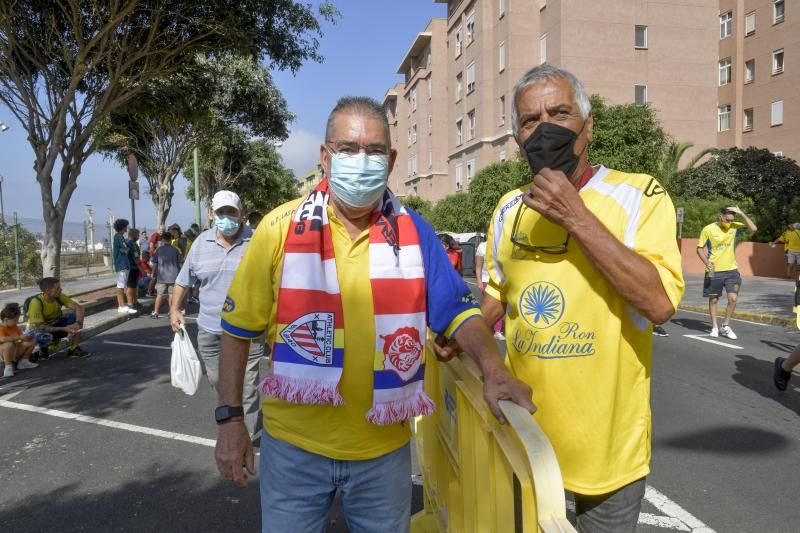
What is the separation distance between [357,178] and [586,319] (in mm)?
Result: 881

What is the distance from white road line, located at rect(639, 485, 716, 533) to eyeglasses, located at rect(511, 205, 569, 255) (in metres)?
2.27

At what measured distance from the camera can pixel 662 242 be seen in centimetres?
171

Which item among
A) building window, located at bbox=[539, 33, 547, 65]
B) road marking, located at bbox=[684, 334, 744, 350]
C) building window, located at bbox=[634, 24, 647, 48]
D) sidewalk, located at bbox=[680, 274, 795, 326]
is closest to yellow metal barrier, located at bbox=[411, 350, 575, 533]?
road marking, located at bbox=[684, 334, 744, 350]

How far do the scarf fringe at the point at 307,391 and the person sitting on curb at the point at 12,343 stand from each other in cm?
690

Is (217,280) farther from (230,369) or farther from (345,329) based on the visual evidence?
(345,329)

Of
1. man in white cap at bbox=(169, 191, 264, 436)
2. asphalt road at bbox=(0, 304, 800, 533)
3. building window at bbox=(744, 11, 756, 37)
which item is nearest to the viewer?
asphalt road at bbox=(0, 304, 800, 533)

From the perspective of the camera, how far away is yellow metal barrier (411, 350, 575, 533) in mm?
1304

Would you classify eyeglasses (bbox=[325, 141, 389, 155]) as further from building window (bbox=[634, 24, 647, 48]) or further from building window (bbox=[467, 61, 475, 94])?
building window (bbox=[467, 61, 475, 94])

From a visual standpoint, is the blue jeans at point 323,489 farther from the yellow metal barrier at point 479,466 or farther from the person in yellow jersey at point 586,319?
the person in yellow jersey at point 586,319

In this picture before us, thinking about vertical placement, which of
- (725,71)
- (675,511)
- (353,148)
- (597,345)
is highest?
(725,71)

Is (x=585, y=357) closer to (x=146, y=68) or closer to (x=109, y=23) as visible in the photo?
(x=109, y=23)

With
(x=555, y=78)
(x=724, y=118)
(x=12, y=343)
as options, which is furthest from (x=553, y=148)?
(x=724, y=118)

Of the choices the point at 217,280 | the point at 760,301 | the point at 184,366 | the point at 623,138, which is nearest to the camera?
the point at 217,280

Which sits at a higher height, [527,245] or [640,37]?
[640,37]
